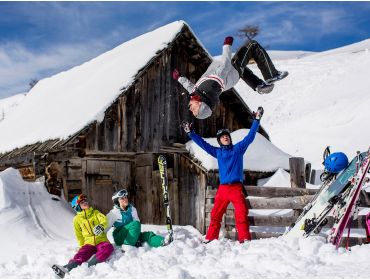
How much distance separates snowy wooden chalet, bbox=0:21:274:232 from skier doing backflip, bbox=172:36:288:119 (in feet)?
15.3

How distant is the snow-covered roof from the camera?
10.2 m

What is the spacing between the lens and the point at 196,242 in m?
6.27

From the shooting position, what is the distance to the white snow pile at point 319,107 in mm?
23203

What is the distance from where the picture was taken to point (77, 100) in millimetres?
11742

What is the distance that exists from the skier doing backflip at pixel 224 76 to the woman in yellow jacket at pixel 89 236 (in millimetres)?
2124

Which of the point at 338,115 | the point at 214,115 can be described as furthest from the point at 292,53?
the point at 214,115

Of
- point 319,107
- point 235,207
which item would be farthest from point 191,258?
point 319,107

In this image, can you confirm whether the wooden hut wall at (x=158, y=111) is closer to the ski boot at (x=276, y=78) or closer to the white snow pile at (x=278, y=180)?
the white snow pile at (x=278, y=180)

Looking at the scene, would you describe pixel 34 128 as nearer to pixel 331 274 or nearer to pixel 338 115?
pixel 331 274

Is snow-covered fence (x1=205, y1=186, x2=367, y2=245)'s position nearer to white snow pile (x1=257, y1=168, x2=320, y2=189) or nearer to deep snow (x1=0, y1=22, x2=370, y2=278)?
deep snow (x1=0, y1=22, x2=370, y2=278)

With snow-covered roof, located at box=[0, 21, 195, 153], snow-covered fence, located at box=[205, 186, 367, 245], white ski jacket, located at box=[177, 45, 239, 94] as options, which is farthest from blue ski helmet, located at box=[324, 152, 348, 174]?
snow-covered roof, located at box=[0, 21, 195, 153]

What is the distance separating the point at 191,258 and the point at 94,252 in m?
1.32

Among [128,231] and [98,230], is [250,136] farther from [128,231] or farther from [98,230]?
[98,230]

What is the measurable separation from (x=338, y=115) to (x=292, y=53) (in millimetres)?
45624
